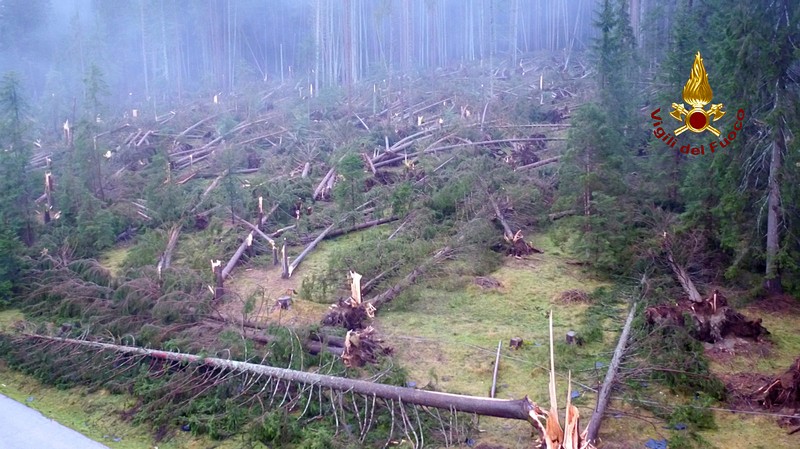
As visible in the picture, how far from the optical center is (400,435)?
5285 mm

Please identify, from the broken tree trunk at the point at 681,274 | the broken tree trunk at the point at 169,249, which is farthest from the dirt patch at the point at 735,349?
the broken tree trunk at the point at 169,249

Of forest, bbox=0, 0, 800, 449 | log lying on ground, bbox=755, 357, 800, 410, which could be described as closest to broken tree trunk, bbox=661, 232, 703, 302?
Answer: forest, bbox=0, 0, 800, 449

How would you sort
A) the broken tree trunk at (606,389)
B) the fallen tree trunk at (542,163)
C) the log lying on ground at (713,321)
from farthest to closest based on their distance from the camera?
the fallen tree trunk at (542,163)
the log lying on ground at (713,321)
the broken tree trunk at (606,389)

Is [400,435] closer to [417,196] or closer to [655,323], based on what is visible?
[655,323]

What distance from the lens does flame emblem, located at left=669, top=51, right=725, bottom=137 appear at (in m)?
8.98

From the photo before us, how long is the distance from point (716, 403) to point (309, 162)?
1257 centimetres

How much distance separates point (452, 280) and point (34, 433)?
566cm

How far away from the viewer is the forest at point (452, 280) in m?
5.60

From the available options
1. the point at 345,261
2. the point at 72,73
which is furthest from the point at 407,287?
the point at 72,73

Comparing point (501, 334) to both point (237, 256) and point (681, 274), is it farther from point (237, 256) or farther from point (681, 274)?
point (237, 256)

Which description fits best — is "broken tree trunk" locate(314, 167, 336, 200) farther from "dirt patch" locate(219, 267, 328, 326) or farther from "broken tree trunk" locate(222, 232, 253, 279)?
"dirt patch" locate(219, 267, 328, 326)

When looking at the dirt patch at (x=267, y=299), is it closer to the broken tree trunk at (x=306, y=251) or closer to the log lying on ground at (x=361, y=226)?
the broken tree trunk at (x=306, y=251)

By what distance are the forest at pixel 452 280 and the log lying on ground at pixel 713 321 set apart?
1.0 inches

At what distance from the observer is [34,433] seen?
19.0 feet
